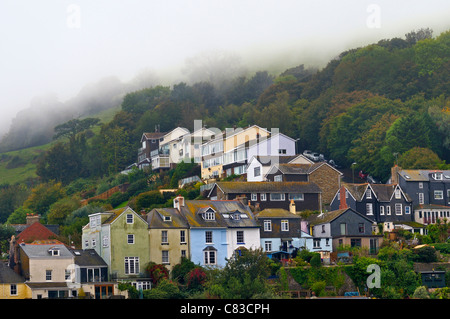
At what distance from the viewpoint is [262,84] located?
166125mm

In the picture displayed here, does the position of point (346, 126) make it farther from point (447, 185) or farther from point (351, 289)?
point (351, 289)

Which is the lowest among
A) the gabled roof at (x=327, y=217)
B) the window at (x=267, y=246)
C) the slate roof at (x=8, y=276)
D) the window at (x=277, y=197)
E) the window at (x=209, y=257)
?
the slate roof at (x=8, y=276)

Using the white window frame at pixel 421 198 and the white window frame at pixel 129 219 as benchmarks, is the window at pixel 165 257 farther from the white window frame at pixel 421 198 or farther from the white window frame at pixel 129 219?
the white window frame at pixel 421 198

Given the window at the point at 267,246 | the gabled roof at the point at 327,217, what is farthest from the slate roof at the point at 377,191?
the window at the point at 267,246

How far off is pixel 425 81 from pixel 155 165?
3766 centimetres

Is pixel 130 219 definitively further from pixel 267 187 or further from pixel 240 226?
pixel 267 187

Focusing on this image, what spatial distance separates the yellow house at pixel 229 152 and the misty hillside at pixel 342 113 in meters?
7.00

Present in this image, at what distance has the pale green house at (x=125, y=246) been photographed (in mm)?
73688

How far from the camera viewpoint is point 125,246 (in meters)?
74.6

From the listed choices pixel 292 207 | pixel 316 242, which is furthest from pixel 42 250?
pixel 292 207

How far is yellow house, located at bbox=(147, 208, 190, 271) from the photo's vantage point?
75.4 m

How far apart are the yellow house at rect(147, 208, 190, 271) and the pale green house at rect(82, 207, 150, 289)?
614 mm

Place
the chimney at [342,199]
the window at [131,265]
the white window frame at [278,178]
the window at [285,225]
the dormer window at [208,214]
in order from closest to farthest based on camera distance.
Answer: the window at [131,265], the dormer window at [208,214], the window at [285,225], the chimney at [342,199], the white window frame at [278,178]
